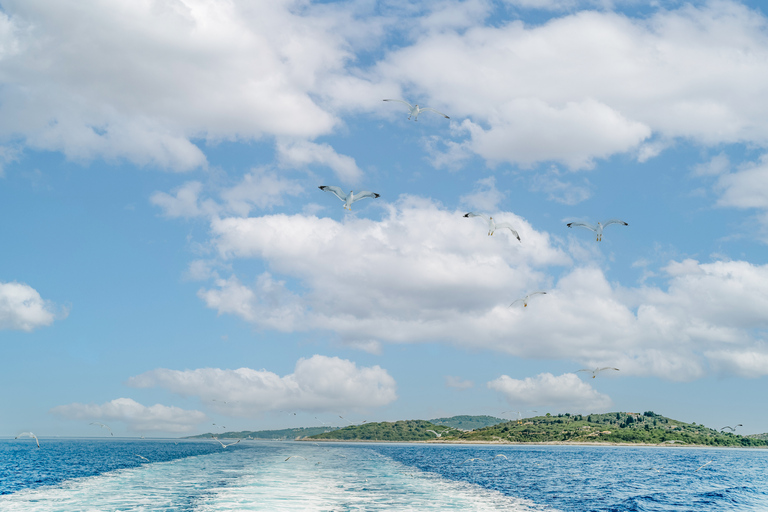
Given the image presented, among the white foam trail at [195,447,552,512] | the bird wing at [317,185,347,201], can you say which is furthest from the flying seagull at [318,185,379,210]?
the white foam trail at [195,447,552,512]

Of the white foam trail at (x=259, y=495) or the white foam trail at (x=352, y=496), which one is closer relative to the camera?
the white foam trail at (x=259, y=495)

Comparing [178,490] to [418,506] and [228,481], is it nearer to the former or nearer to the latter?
[228,481]

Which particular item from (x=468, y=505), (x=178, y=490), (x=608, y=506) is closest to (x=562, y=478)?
(x=608, y=506)

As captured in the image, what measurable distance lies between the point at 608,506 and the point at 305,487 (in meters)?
31.5

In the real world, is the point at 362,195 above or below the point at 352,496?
above

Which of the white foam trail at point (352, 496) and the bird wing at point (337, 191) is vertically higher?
the bird wing at point (337, 191)

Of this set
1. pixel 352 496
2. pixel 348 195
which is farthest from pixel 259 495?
pixel 348 195

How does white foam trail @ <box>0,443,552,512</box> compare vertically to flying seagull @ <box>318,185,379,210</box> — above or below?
below

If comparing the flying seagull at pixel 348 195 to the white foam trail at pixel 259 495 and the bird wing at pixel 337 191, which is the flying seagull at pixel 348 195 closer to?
the bird wing at pixel 337 191

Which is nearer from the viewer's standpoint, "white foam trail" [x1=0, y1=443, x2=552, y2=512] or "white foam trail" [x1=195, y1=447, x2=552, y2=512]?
"white foam trail" [x1=0, y1=443, x2=552, y2=512]

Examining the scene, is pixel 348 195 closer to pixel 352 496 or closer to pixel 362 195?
pixel 362 195

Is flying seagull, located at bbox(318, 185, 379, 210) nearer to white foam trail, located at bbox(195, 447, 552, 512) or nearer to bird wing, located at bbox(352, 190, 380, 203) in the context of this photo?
bird wing, located at bbox(352, 190, 380, 203)

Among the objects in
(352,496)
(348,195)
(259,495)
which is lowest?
(259,495)

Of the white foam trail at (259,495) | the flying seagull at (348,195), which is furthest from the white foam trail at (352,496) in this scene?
the flying seagull at (348,195)
